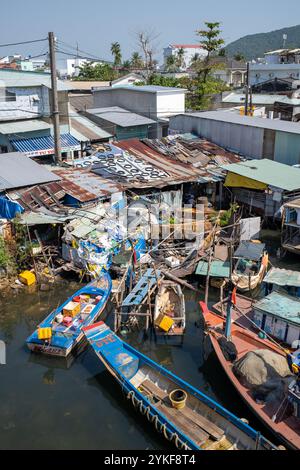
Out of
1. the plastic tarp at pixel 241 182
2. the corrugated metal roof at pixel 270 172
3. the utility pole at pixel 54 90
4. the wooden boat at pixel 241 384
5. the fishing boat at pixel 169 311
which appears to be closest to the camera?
the wooden boat at pixel 241 384

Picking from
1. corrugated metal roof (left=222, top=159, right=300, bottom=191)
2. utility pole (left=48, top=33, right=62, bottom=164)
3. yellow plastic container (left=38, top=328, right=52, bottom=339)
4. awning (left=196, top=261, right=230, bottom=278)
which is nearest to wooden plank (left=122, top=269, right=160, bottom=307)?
awning (left=196, top=261, right=230, bottom=278)

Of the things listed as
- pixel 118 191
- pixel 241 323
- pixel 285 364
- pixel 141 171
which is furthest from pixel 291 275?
pixel 141 171

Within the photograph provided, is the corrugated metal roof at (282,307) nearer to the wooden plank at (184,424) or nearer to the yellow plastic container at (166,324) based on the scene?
the yellow plastic container at (166,324)

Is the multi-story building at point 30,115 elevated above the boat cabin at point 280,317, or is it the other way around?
the multi-story building at point 30,115

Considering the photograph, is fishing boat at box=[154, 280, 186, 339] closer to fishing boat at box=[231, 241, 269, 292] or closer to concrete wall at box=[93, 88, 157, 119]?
fishing boat at box=[231, 241, 269, 292]

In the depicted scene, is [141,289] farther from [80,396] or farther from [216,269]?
[80,396]

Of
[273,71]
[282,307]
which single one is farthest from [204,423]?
[273,71]

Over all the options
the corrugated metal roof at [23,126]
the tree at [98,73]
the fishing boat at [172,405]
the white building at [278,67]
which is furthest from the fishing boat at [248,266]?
the tree at [98,73]
